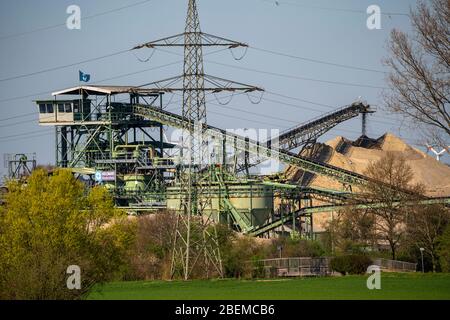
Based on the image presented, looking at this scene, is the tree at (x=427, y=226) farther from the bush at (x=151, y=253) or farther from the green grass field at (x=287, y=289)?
the bush at (x=151, y=253)

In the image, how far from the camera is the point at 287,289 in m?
49.2

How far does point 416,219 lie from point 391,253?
3.00 m

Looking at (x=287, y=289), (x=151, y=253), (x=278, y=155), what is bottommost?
(x=287, y=289)

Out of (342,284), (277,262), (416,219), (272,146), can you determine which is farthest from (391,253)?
(272,146)

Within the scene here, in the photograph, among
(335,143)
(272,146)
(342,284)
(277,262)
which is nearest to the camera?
(342,284)

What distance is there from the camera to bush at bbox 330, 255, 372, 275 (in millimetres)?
64562

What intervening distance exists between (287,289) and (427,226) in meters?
25.8

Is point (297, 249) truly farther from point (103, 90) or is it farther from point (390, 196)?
point (103, 90)

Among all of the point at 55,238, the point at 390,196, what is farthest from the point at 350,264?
the point at 390,196

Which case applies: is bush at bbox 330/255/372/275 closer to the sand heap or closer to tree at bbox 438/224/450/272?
tree at bbox 438/224/450/272

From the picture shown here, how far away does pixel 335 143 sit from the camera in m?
116

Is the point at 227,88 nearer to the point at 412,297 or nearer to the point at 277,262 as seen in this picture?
the point at 277,262

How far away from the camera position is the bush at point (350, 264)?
212 ft
